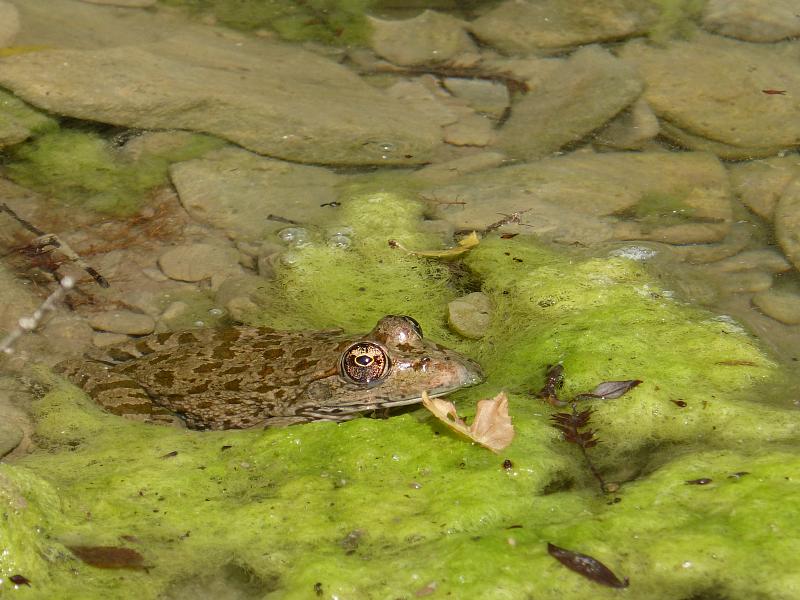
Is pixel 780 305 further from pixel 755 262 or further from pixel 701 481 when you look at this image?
pixel 701 481

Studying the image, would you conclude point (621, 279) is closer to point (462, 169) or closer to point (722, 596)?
point (462, 169)

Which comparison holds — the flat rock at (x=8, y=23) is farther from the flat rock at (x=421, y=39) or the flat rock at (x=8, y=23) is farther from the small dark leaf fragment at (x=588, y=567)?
the small dark leaf fragment at (x=588, y=567)

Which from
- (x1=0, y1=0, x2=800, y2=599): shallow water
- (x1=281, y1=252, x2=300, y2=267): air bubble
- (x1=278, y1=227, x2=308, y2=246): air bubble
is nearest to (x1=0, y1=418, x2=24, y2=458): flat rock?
(x1=0, y1=0, x2=800, y2=599): shallow water

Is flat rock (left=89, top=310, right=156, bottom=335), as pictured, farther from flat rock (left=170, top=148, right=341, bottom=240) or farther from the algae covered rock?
the algae covered rock

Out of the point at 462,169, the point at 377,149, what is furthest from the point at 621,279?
the point at 377,149

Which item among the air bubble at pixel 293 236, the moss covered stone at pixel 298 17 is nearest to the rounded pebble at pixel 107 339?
the air bubble at pixel 293 236

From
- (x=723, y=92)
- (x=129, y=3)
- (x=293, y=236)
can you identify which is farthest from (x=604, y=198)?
(x=129, y=3)
